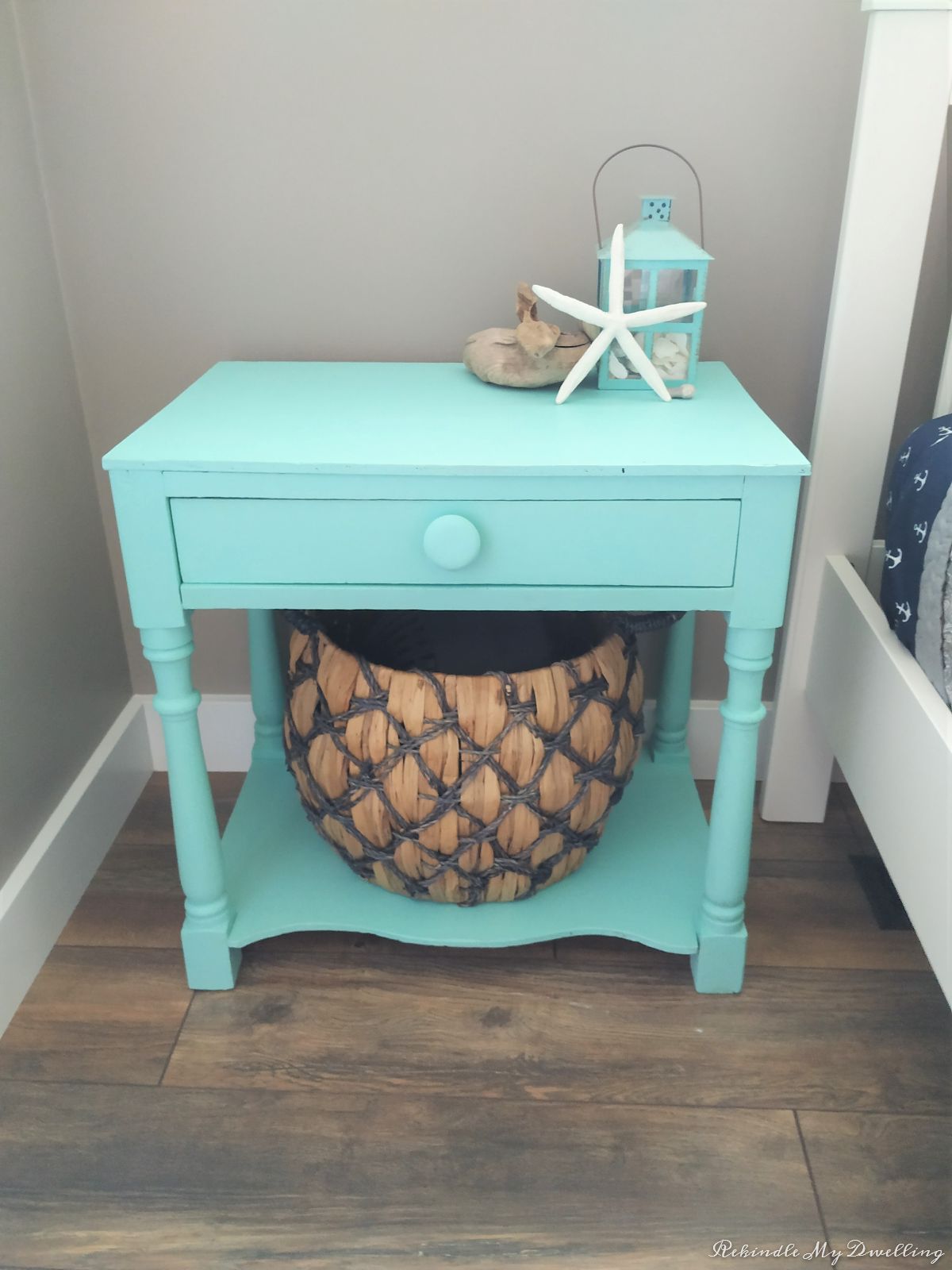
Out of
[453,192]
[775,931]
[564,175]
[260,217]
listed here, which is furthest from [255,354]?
[775,931]

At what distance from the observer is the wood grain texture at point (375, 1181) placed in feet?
2.91

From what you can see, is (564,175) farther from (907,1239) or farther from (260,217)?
(907,1239)

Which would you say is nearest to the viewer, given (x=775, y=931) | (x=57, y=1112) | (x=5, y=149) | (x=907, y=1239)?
(x=907, y=1239)

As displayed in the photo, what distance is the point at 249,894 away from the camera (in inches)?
45.9

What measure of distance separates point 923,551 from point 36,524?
97cm

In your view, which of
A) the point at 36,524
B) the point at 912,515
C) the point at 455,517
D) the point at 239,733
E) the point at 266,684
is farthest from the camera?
the point at 239,733

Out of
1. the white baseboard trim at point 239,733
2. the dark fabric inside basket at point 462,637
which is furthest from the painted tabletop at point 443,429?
the white baseboard trim at point 239,733

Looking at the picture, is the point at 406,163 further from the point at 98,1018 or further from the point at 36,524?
the point at 98,1018

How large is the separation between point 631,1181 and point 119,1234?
18.1 inches

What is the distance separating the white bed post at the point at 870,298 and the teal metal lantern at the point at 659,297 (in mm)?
198

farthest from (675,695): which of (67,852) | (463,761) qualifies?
(67,852)

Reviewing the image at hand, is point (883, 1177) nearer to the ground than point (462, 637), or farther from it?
nearer to the ground

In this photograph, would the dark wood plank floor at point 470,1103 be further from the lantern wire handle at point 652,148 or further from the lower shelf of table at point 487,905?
the lantern wire handle at point 652,148

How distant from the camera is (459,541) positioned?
0.88 meters
